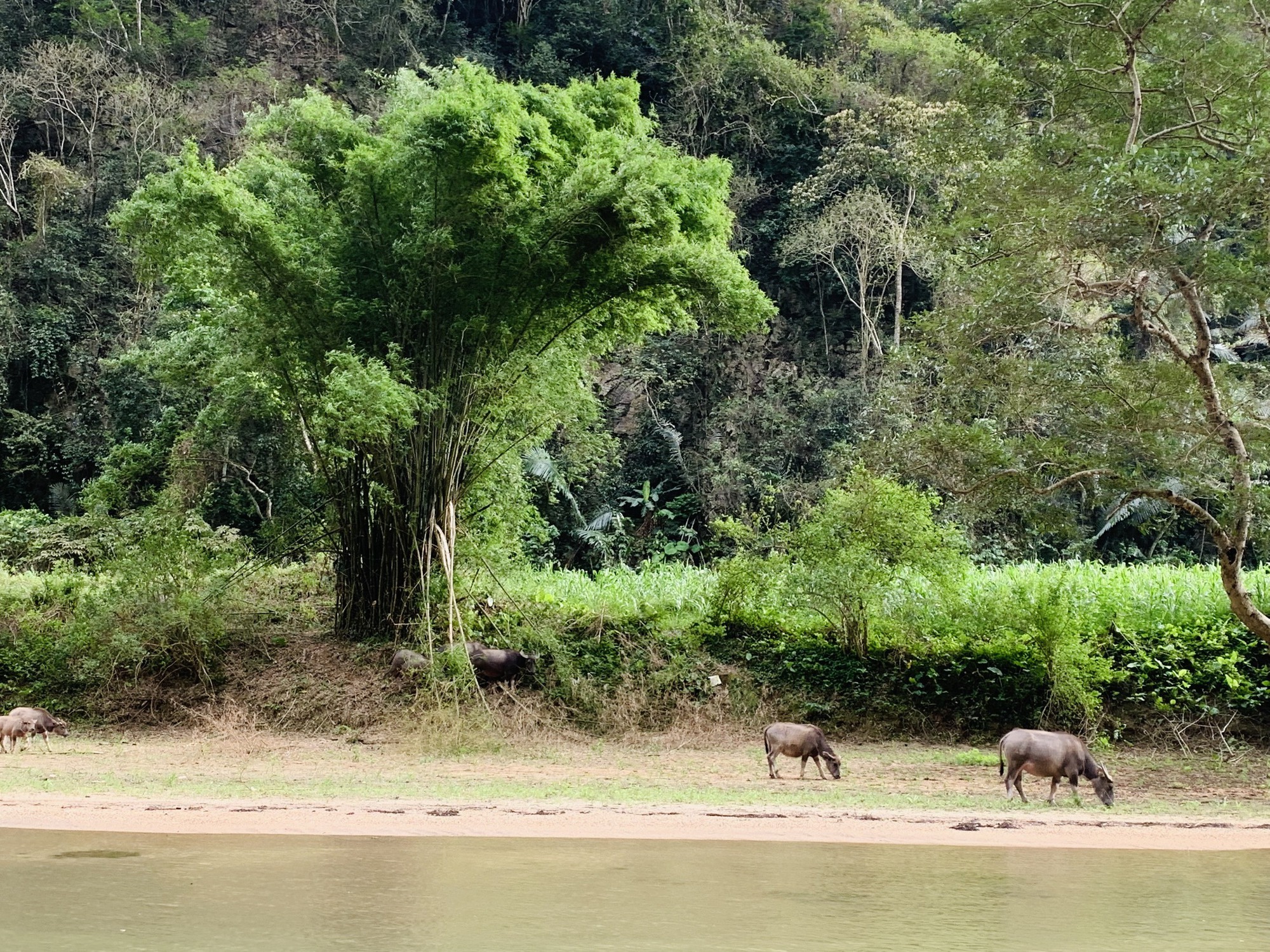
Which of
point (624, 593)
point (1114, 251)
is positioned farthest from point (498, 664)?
point (1114, 251)

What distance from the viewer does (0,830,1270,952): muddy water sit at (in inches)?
188

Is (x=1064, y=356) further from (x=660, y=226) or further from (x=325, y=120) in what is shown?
(x=325, y=120)

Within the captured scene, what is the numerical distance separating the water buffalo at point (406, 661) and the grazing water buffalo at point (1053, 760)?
241 inches

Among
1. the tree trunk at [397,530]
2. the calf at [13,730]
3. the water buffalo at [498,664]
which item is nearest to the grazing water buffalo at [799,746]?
the water buffalo at [498,664]

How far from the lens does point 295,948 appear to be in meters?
4.55

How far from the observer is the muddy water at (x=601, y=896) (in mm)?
4770

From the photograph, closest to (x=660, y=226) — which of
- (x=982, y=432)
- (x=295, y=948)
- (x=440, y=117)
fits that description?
(x=440, y=117)

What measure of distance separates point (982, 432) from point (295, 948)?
24.1 feet

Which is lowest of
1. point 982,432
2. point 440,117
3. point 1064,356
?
point 982,432

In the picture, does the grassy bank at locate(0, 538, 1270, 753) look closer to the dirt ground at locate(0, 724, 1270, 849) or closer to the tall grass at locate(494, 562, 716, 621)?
the tall grass at locate(494, 562, 716, 621)

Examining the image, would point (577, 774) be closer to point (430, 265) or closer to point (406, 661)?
point (406, 661)

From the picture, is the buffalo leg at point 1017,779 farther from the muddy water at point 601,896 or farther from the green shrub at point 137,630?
the green shrub at point 137,630

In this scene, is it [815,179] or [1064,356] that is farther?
[815,179]

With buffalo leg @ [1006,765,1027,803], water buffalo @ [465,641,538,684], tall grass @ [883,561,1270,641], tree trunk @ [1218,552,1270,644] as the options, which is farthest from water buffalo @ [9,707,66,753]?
tree trunk @ [1218,552,1270,644]
